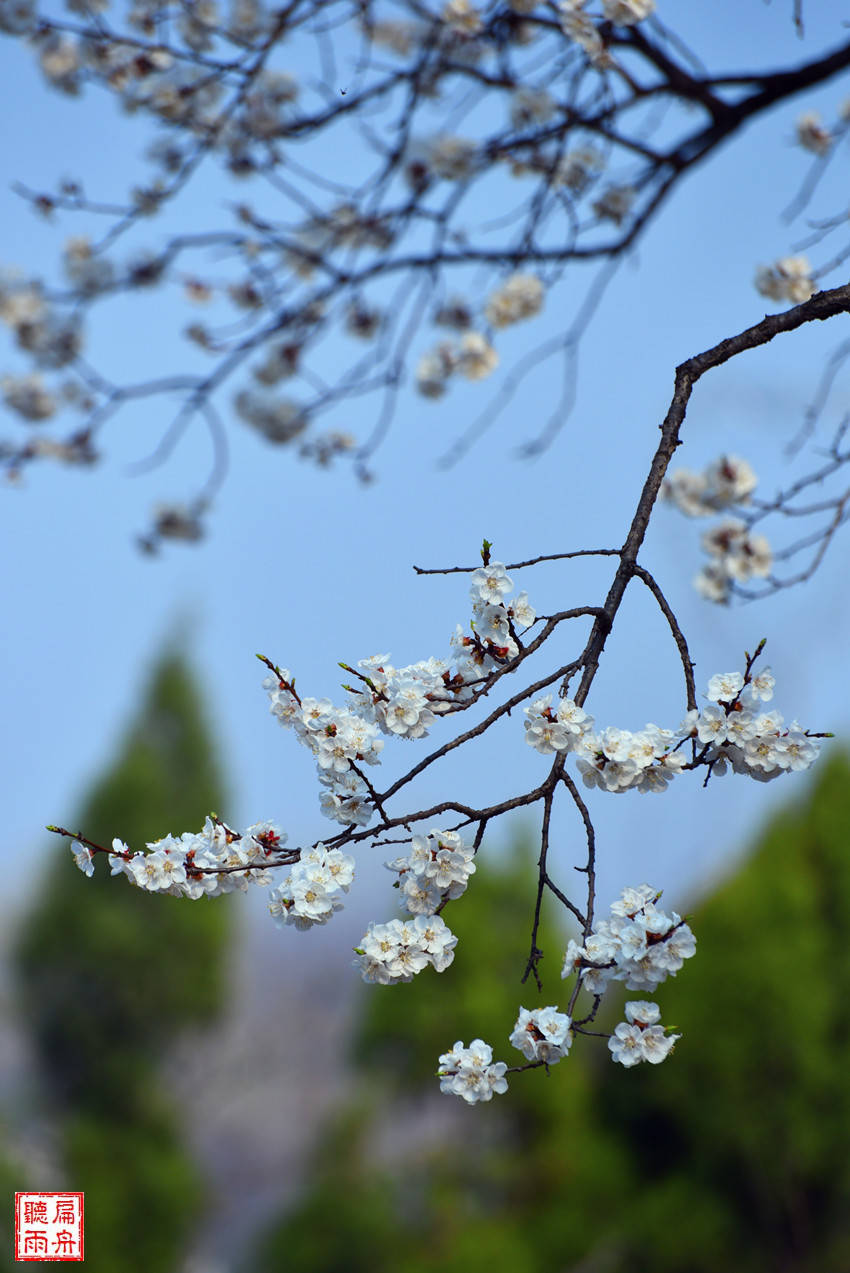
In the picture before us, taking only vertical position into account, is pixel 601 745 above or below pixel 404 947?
above

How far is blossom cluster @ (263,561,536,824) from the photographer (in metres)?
1.35

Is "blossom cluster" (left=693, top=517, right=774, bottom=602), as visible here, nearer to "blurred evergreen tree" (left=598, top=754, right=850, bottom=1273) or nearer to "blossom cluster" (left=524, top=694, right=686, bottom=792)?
"blossom cluster" (left=524, top=694, right=686, bottom=792)

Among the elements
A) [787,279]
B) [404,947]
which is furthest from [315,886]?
[787,279]

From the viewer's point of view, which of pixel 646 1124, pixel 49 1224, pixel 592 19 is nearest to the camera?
pixel 592 19

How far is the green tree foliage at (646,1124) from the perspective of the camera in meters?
5.51

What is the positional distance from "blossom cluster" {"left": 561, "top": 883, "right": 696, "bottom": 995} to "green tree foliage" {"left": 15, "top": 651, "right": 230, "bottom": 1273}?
6.75m

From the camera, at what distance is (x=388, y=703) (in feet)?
4.49

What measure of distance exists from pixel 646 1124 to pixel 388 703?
5392mm

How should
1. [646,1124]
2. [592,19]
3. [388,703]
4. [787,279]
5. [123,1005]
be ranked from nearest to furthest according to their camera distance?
[388,703]
[592,19]
[787,279]
[646,1124]
[123,1005]

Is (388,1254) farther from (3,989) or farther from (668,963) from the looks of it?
(668,963)

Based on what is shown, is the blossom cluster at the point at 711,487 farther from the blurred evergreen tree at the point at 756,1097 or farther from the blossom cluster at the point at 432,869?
the blurred evergreen tree at the point at 756,1097

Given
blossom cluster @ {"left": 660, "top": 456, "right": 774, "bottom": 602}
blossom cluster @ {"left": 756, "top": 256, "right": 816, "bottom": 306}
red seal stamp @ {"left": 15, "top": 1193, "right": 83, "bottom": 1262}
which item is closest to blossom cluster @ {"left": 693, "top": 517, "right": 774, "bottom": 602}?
blossom cluster @ {"left": 660, "top": 456, "right": 774, "bottom": 602}

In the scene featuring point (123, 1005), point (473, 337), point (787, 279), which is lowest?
point (787, 279)

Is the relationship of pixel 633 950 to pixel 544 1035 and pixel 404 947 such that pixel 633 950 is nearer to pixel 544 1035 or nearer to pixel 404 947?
pixel 544 1035
